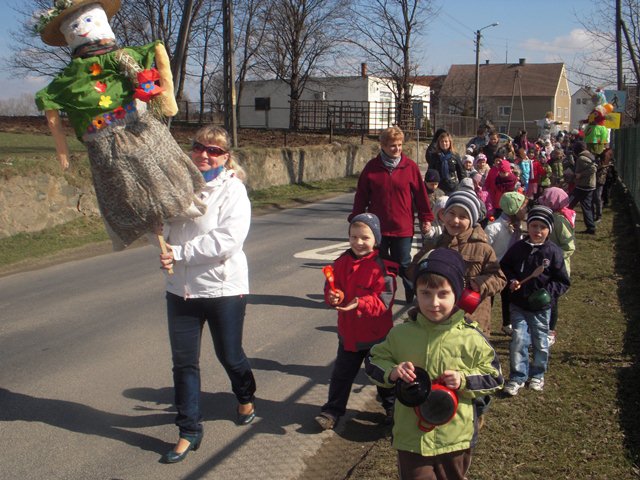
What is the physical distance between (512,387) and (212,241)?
262 cm

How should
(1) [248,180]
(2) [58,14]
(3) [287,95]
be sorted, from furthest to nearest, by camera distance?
(3) [287,95] < (1) [248,180] < (2) [58,14]

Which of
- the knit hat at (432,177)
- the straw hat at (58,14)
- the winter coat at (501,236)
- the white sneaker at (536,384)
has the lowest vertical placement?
the white sneaker at (536,384)

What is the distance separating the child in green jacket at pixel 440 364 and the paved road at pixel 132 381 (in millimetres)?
1197

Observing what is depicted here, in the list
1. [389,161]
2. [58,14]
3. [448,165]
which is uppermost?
[58,14]

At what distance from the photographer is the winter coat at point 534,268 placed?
5.27 meters

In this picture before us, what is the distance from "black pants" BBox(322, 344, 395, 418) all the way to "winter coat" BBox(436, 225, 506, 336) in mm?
820

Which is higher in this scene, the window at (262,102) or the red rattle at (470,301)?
the window at (262,102)

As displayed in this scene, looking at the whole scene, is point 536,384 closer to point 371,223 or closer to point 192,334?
point 371,223

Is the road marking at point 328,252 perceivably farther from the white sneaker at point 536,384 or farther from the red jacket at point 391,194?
the white sneaker at point 536,384

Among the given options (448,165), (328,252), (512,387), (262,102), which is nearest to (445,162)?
(448,165)

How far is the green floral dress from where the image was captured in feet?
12.0

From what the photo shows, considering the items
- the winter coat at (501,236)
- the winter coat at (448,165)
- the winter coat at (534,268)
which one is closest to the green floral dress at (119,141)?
the winter coat at (534,268)

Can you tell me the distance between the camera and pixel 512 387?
16.8ft

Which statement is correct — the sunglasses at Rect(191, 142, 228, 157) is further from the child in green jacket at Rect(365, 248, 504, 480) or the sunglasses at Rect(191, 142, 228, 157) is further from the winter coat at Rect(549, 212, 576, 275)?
the winter coat at Rect(549, 212, 576, 275)
